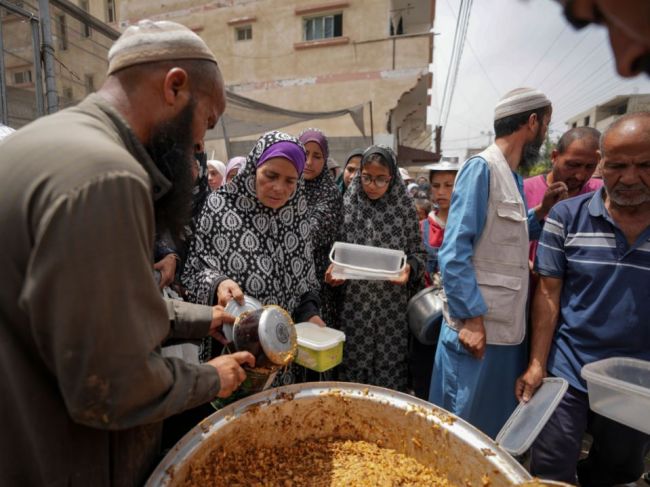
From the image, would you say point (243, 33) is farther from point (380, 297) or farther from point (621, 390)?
point (621, 390)

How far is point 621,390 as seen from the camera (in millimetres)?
1334

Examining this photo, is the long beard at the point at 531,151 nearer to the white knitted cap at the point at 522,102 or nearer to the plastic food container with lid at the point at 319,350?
the white knitted cap at the point at 522,102

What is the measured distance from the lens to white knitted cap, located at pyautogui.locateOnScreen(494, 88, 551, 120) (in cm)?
189

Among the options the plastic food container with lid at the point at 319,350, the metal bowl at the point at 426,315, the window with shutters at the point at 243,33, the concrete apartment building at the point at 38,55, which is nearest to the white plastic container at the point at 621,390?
the metal bowl at the point at 426,315

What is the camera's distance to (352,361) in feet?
8.93

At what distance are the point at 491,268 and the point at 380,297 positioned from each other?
93 cm

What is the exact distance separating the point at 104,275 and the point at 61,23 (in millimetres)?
4202

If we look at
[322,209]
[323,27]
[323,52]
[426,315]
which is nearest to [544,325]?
[426,315]

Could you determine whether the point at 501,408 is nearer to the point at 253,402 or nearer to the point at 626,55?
the point at 253,402

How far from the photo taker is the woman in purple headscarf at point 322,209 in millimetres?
2770

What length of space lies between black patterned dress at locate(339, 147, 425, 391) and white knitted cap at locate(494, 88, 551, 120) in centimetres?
84

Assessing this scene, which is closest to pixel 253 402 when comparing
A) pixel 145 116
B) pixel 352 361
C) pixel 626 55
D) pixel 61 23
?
pixel 145 116

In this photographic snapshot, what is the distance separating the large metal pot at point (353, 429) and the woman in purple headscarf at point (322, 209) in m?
1.30

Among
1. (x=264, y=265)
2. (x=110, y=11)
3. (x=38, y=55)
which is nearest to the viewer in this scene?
(x=264, y=265)
